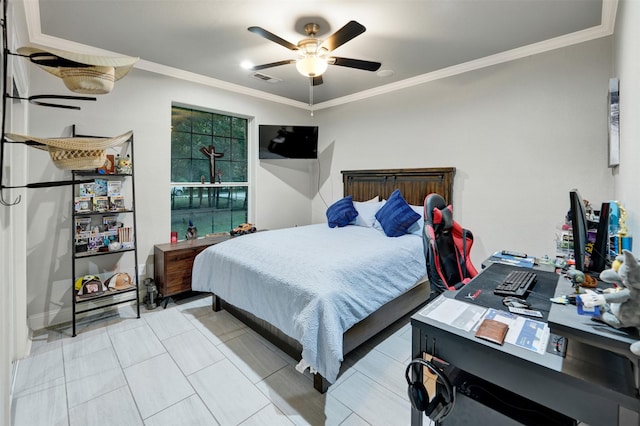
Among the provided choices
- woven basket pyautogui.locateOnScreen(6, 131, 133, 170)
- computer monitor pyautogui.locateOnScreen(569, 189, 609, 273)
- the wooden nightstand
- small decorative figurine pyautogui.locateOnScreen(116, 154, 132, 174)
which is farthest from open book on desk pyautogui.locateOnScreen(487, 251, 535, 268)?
small decorative figurine pyautogui.locateOnScreen(116, 154, 132, 174)

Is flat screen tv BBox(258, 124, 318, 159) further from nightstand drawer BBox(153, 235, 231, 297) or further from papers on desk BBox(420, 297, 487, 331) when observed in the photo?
papers on desk BBox(420, 297, 487, 331)

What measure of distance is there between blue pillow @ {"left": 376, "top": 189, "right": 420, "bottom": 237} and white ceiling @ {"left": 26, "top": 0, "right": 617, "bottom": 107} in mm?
1649

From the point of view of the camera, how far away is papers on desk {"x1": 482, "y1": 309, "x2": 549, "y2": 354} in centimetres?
96

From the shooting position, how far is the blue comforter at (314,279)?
5.73ft

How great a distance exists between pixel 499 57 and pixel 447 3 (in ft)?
4.23

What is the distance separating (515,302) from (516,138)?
2.39m

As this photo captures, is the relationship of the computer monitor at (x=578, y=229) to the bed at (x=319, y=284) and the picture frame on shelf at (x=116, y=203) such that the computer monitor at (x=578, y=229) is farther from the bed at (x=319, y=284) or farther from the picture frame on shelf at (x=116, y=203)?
the picture frame on shelf at (x=116, y=203)

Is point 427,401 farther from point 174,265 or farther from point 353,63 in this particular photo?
point 174,265

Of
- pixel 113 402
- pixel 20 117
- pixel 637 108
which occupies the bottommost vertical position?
pixel 113 402

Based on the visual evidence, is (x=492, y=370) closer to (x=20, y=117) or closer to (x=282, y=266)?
(x=282, y=266)

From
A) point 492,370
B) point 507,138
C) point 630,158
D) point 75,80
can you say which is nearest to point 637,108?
point 630,158

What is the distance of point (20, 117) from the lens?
212 centimetres

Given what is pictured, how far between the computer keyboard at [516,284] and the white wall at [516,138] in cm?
156

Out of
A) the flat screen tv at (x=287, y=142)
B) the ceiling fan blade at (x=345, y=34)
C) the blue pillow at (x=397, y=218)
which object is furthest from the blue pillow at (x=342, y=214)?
the ceiling fan blade at (x=345, y=34)
